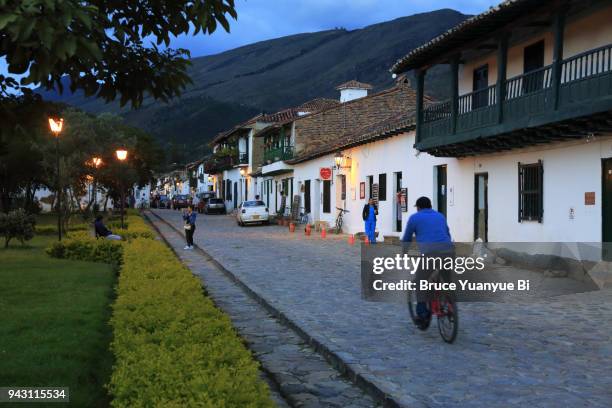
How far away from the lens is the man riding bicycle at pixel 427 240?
7.55 metres

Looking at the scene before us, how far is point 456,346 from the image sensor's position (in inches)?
281

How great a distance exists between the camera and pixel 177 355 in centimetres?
483

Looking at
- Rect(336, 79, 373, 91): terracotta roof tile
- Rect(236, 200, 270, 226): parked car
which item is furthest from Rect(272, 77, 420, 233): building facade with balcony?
Rect(236, 200, 270, 226): parked car

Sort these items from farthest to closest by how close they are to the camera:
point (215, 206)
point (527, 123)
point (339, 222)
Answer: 1. point (215, 206)
2. point (339, 222)
3. point (527, 123)

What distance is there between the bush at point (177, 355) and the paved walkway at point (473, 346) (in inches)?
53.7

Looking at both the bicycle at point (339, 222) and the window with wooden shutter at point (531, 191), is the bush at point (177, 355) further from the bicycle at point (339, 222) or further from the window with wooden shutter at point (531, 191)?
the bicycle at point (339, 222)

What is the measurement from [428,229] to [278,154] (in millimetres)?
34434

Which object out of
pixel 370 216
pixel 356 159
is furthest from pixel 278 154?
pixel 370 216

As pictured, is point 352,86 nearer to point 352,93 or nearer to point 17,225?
point 352,93

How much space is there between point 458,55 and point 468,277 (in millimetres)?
10151

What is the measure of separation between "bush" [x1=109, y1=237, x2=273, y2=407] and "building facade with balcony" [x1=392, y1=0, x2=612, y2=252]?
7924mm

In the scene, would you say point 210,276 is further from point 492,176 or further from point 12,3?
point 12,3

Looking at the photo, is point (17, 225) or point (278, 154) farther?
point (278, 154)

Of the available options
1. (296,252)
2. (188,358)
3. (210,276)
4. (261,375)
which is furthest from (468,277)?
(296,252)
